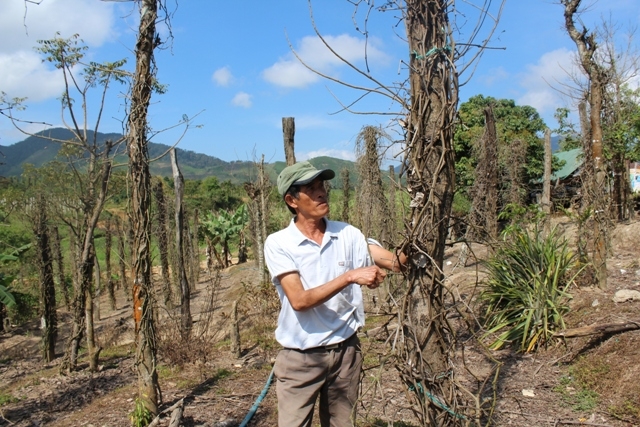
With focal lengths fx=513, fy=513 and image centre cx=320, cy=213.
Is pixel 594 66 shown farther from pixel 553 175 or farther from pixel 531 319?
pixel 553 175

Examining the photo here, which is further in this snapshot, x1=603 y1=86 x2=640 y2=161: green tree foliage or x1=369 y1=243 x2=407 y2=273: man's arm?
x1=603 y1=86 x2=640 y2=161: green tree foliage

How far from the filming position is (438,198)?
7.87 feet

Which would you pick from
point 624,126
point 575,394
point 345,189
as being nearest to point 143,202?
point 575,394

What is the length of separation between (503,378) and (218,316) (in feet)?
31.9

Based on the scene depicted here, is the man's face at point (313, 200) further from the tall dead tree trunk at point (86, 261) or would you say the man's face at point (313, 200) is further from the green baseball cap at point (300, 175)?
the tall dead tree trunk at point (86, 261)

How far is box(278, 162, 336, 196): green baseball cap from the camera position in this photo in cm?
253

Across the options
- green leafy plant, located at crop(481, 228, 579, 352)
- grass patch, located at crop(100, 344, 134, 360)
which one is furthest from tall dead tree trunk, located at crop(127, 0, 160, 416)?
grass patch, located at crop(100, 344, 134, 360)

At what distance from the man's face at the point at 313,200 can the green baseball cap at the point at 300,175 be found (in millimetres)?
45

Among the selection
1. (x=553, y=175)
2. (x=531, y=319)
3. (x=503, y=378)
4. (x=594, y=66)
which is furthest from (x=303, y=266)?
(x=553, y=175)

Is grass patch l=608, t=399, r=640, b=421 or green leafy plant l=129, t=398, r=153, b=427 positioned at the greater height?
grass patch l=608, t=399, r=640, b=421

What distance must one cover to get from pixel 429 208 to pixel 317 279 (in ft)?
2.16

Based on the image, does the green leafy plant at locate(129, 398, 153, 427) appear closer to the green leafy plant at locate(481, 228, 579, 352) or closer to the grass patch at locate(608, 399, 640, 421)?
the green leafy plant at locate(481, 228, 579, 352)

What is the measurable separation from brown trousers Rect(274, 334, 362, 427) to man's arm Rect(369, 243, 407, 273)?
424mm

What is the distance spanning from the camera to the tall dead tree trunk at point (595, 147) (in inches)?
293
